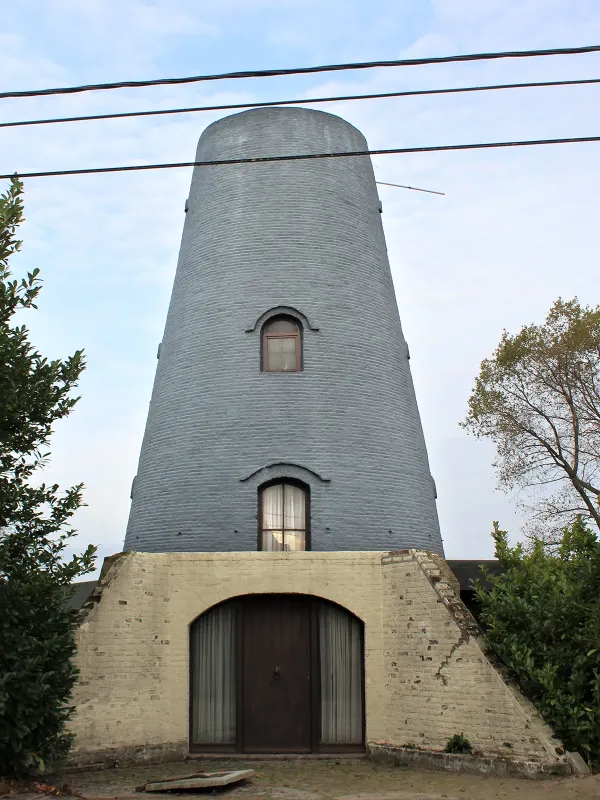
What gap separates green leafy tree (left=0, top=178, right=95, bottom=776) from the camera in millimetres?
10773

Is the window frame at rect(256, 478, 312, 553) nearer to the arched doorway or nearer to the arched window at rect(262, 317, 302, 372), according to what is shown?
the arched doorway

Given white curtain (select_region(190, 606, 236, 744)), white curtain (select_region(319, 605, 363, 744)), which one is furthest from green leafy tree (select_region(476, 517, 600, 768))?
white curtain (select_region(190, 606, 236, 744))

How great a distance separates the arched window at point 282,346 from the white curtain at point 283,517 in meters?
2.39

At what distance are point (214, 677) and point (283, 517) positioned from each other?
10.3 feet

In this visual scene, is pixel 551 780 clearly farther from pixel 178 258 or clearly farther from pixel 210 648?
pixel 178 258

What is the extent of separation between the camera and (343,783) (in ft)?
41.9

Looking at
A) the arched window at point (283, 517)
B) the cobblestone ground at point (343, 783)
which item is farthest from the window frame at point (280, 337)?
the cobblestone ground at point (343, 783)

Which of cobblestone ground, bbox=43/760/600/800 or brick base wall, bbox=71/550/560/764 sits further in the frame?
brick base wall, bbox=71/550/560/764

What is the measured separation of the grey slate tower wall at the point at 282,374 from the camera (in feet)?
55.5

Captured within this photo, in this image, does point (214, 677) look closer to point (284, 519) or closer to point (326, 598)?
point (326, 598)

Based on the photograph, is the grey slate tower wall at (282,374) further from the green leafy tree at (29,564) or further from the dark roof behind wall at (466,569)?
the green leafy tree at (29,564)

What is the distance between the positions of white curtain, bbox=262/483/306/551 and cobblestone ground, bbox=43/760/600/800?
12.7ft

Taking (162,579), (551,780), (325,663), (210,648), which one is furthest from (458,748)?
(162,579)

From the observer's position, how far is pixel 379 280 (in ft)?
63.6
